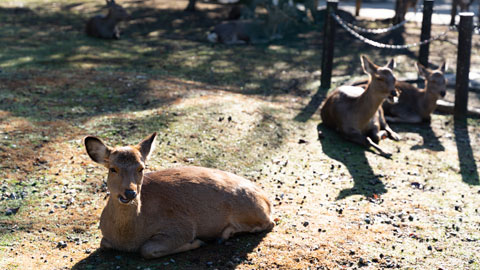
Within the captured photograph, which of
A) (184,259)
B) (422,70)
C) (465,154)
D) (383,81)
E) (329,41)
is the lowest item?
(465,154)

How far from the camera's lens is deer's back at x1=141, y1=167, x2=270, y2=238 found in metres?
5.70

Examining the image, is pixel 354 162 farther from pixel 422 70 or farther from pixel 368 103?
pixel 422 70

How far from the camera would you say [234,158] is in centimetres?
827

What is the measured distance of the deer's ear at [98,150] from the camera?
205 inches

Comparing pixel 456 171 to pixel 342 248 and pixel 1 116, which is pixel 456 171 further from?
pixel 1 116

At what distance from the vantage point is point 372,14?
21.2m

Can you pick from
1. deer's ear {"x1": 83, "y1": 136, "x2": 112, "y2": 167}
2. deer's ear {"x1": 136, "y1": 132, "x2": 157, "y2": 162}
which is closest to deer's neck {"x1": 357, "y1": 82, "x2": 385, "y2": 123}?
deer's ear {"x1": 136, "y1": 132, "x2": 157, "y2": 162}

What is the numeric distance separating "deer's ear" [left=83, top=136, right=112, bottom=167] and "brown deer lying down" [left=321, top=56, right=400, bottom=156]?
199 inches

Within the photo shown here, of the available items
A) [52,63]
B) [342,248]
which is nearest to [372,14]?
[52,63]

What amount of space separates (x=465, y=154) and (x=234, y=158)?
3.69 meters

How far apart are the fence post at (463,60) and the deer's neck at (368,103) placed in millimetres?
2182

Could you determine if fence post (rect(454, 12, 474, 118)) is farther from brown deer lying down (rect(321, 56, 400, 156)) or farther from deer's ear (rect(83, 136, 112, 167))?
deer's ear (rect(83, 136, 112, 167))

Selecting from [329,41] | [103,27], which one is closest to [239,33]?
[103,27]

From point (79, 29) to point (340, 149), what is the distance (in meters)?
10.7
